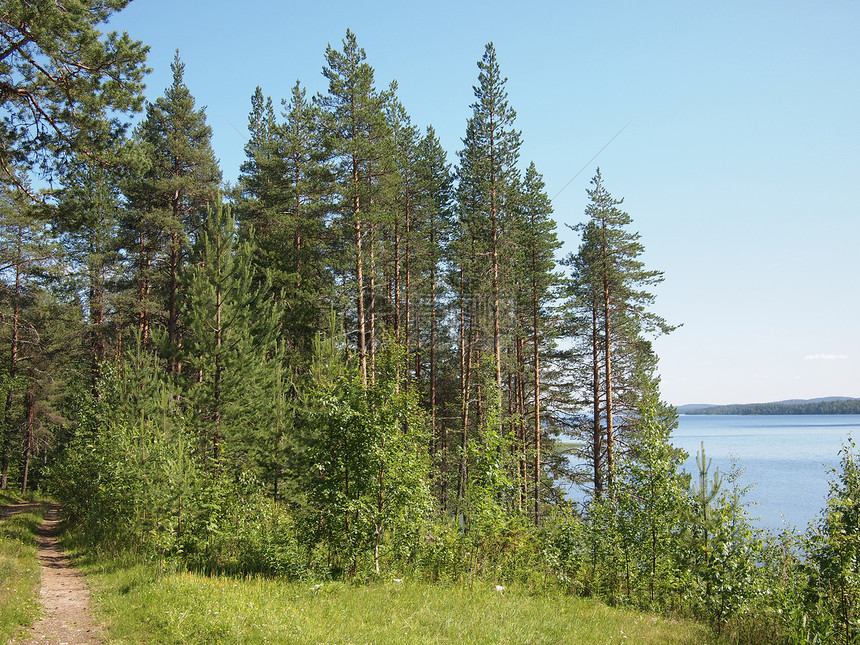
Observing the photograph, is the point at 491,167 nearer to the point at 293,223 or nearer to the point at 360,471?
the point at 293,223

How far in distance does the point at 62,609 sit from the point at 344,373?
5987 mm

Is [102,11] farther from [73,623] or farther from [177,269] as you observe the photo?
[177,269]

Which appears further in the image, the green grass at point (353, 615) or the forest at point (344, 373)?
the forest at point (344, 373)

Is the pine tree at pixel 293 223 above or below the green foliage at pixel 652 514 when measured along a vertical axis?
above

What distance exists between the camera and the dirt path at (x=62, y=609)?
7426 mm

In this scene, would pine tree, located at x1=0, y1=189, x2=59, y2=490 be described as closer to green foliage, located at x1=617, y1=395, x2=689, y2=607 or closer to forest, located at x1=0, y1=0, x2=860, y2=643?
forest, located at x1=0, y1=0, x2=860, y2=643

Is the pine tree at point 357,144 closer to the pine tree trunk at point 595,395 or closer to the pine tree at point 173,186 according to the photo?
the pine tree at point 173,186

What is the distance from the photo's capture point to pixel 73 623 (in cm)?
805

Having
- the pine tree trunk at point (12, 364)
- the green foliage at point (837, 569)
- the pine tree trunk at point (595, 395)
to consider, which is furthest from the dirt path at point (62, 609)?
the pine tree trunk at point (595, 395)

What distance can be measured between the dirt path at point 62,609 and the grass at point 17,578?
0.59 ft

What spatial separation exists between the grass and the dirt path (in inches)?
7.1

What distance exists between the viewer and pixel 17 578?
9.91m

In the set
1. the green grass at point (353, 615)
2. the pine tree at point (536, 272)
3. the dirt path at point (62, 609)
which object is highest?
the pine tree at point (536, 272)

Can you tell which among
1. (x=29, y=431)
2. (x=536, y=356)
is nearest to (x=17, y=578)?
(x=536, y=356)
